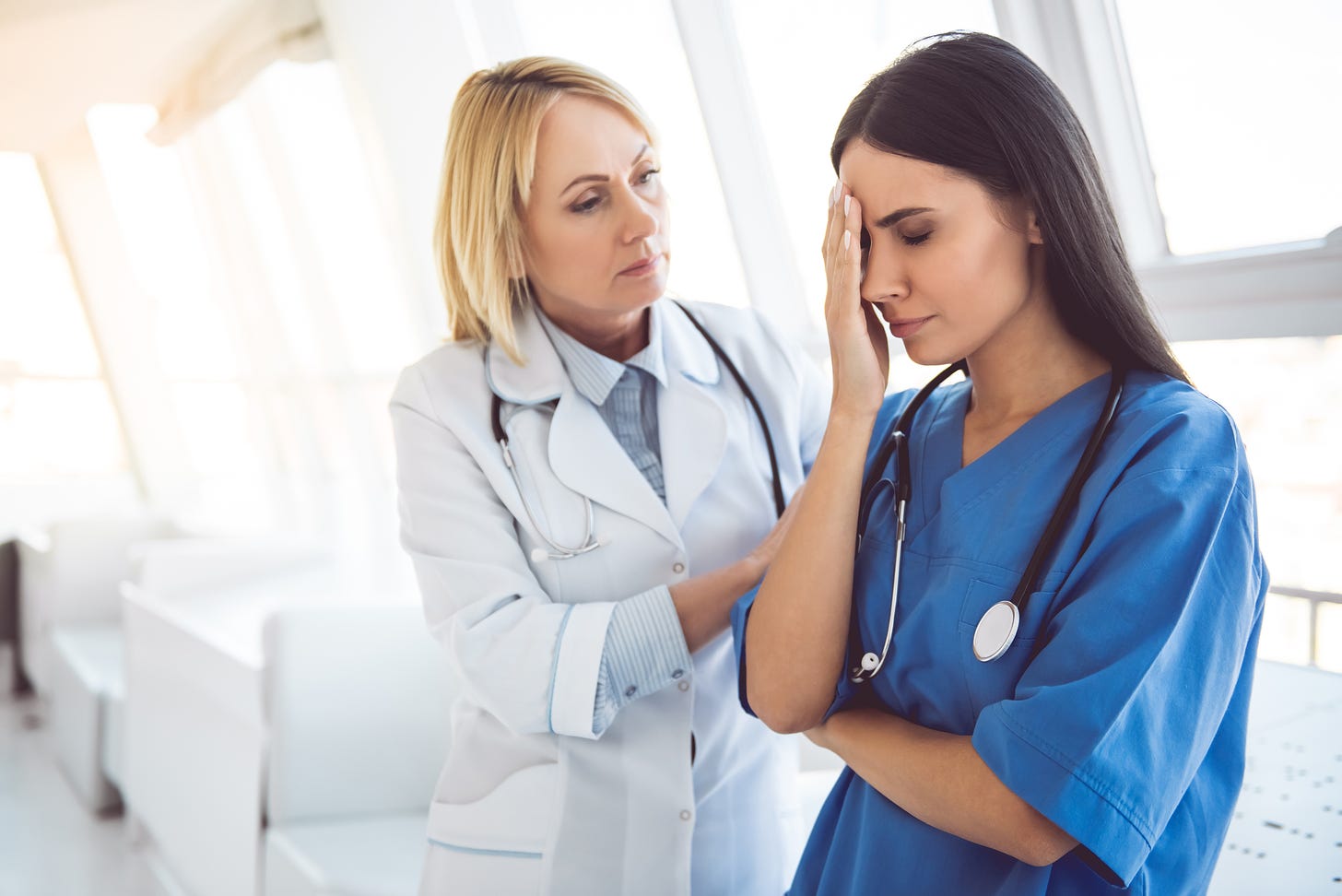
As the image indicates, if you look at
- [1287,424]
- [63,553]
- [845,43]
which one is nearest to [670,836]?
[1287,424]

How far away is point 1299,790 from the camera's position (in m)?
1.40

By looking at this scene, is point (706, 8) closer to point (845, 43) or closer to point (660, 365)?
point (845, 43)

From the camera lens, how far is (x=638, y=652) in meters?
1.26

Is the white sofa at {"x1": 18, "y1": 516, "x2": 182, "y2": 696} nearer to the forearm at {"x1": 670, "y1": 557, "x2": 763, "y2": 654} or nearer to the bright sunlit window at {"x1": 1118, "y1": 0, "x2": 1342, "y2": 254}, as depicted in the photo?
the forearm at {"x1": 670, "y1": 557, "x2": 763, "y2": 654}

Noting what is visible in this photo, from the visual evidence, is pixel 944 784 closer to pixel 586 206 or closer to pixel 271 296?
pixel 586 206

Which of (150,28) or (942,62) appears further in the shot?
(150,28)

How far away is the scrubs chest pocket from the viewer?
908mm

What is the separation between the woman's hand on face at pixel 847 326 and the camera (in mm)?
1095

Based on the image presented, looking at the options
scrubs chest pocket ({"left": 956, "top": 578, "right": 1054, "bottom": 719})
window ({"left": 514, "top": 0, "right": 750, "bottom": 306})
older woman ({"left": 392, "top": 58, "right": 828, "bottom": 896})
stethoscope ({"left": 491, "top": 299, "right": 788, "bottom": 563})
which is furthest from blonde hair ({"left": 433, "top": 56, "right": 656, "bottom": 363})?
window ({"left": 514, "top": 0, "right": 750, "bottom": 306})

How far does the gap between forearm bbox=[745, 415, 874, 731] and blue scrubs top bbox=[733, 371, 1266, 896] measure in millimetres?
51

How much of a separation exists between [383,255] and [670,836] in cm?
386

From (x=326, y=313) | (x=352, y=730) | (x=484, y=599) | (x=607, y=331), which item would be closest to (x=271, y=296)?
(x=326, y=313)

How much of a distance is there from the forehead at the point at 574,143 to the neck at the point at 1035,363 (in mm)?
617

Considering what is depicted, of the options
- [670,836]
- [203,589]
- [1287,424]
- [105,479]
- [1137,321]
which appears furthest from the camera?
[105,479]
